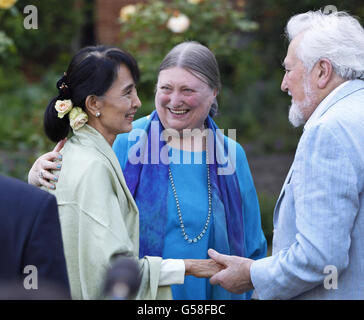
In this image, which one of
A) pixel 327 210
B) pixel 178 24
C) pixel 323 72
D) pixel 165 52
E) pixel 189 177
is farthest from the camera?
pixel 165 52

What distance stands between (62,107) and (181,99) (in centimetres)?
82

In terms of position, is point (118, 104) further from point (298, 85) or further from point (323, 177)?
point (323, 177)

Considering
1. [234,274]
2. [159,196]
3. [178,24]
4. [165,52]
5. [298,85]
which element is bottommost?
[234,274]

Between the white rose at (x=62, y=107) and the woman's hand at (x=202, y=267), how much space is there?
918mm

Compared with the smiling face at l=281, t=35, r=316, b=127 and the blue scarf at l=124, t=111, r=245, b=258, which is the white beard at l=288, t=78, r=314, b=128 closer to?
the smiling face at l=281, t=35, r=316, b=127

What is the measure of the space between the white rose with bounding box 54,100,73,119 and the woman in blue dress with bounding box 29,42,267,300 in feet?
2.34

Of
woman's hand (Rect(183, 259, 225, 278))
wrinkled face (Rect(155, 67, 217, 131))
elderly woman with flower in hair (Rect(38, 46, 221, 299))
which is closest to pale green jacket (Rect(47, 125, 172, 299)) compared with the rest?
elderly woman with flower in hair (Rect(38, 46, 221, 299))

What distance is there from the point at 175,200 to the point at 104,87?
842 millimetres

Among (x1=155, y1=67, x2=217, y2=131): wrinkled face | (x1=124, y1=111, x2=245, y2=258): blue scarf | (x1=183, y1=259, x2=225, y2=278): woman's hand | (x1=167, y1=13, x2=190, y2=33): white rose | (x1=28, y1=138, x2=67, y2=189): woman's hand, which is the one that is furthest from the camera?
(x1=167, y1=13, x2=190, y2=33): white rose

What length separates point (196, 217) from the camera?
3.11m

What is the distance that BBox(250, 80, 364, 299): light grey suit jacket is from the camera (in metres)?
2.30

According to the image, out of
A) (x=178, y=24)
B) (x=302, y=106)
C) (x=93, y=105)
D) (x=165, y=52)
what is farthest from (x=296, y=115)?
(x=165, y=52)
